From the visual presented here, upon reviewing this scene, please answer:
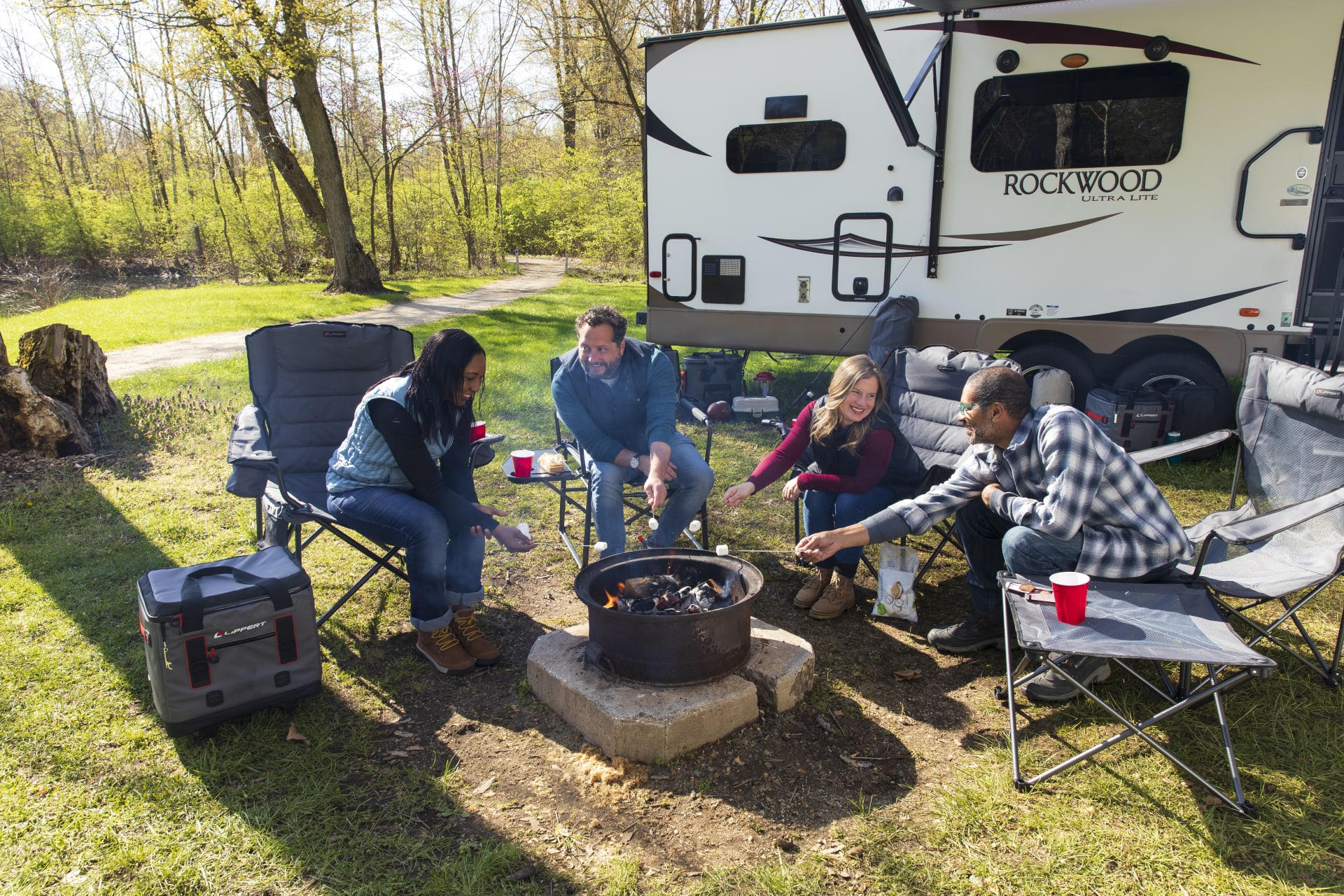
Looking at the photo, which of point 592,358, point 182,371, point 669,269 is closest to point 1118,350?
point 669,269

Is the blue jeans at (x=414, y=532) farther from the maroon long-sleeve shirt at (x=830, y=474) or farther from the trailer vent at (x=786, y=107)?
the trailer vent at (x=786, y=107)

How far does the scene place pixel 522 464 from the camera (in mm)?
3457

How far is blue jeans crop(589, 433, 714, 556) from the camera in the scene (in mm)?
3309

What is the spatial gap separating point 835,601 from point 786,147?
3957 millimetres

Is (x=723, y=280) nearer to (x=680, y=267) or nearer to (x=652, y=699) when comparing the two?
(x=680, y=267)

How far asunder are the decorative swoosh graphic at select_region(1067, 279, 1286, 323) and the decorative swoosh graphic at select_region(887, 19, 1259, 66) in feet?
4.40

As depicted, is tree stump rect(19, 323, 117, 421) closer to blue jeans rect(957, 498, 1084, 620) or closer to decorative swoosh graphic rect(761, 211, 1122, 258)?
decorative swoosh graphic rect(761, 211, 1122, 258)

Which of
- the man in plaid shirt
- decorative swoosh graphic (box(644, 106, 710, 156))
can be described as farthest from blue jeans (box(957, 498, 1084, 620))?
decorative swoosh graphic (box(644, 106, 710, 156))

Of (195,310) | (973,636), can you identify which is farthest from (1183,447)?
(195,310)

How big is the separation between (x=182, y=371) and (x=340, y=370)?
16.3ft

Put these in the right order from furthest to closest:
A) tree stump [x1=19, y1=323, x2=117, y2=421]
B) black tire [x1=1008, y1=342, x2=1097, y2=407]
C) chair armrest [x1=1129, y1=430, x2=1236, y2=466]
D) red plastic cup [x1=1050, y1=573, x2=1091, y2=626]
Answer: black tire [x1=1008, y1=342, x2=1097, y2=407] < tree stump [x1=19, y1=323, x2=117, y2=421] < chair armrest [x1=1129, y1=430, x2=1236, y2=466] < red plastic cup [x1=1050, y1=573, x2=1091, y2=626]

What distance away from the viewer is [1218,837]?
197cm

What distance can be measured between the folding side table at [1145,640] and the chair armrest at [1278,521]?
203 millimetres

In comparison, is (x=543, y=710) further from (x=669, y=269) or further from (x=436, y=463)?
(x=669, y=269)
